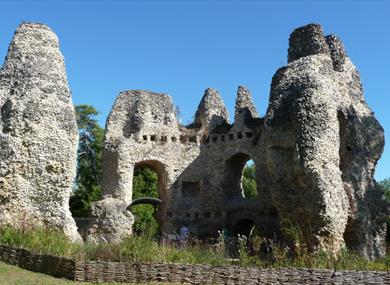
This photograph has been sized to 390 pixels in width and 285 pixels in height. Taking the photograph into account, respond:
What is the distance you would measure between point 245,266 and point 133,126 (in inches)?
577

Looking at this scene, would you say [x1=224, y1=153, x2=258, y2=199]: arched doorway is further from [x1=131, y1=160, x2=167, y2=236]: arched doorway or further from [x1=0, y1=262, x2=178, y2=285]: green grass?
[x1=0, y1=262, x2=178, y2=285]: green grass

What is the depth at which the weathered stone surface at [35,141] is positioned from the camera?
47.0 ft

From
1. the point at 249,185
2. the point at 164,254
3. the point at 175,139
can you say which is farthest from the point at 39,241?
the point at 249,185

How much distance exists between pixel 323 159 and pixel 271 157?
1.63 metres

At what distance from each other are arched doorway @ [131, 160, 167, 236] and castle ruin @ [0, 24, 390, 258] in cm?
16

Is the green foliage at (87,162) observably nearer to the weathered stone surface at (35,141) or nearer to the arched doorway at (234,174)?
the arched doorway at (234,174)

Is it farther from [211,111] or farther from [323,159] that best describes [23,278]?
[211,111]

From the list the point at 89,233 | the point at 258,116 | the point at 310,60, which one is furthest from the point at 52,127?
the point at 258,116

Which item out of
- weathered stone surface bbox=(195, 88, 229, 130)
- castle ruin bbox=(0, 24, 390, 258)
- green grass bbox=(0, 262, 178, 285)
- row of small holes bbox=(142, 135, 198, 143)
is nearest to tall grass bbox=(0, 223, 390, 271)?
green grass bbox=(0, 262, 178, 285)

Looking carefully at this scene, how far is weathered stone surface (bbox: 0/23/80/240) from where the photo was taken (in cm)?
1433

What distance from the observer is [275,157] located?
15906 mm

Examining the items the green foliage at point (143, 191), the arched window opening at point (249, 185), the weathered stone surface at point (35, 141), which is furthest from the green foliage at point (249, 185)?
the weathered stone surface at point (35, 141)

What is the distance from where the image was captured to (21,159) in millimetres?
14531

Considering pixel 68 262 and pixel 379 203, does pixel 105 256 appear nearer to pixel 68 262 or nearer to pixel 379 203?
pixel 68 262
